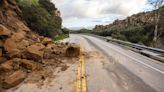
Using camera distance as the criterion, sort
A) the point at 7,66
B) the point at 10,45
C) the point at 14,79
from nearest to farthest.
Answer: the point at 14,79
the point at 7,66
the point at 10,45

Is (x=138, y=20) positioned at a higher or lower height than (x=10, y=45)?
higher

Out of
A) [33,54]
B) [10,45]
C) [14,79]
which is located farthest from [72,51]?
[14,79]

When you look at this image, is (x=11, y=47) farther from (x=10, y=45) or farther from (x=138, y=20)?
(x=138, y=20)

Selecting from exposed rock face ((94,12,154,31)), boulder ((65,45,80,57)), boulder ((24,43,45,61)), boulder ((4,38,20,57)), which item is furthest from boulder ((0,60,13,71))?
exposed rock face ((94,12,154,31))

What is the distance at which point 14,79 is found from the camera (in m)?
8.12

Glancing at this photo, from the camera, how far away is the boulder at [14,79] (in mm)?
7779

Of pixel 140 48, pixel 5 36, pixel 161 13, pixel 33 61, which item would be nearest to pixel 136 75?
pixel 33 61

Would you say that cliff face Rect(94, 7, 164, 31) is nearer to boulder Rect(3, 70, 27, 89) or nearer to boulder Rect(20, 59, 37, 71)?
boulder Rect(20, 59, 37, 71)

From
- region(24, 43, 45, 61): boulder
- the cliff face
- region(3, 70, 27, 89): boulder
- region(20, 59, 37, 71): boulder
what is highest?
the cliff face

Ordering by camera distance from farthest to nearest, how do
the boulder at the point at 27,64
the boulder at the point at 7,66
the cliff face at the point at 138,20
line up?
the cliff face at the point at 138,20
the boulder at the point at 27,64
the boulder at the point at 7,66

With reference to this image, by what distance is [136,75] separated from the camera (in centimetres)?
907

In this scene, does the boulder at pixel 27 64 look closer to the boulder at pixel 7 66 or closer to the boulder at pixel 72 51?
the boulder at pixel 7 66

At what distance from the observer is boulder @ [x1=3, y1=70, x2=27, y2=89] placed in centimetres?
778

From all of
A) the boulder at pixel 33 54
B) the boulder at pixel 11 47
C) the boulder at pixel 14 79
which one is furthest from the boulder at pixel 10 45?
the boulder at pixel 14 79
